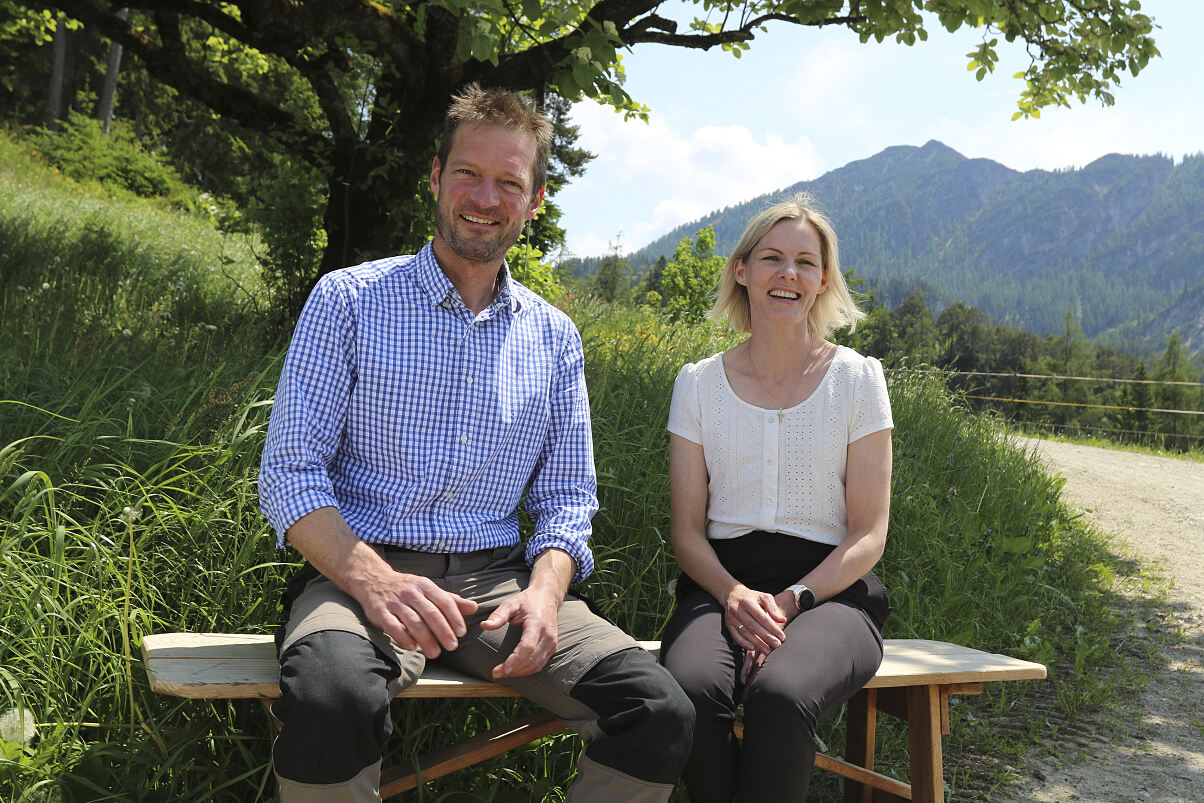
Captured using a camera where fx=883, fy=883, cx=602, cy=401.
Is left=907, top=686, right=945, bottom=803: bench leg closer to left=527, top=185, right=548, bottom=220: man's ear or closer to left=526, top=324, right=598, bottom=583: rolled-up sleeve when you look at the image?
left=526, top=324, right=598, bottom=583: rolled-up sleeve

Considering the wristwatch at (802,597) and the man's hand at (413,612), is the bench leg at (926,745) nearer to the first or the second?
the wristwatch at (802,597)

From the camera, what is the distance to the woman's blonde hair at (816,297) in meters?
2.96

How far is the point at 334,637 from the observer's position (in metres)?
1.95

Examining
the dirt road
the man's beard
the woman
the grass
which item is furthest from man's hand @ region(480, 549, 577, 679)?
the dirt road

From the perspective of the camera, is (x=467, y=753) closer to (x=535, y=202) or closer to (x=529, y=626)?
(x=529, y=626)

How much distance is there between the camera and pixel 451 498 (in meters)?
2.42

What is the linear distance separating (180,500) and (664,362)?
3.00 metres

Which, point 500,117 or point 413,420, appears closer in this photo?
point 413,420

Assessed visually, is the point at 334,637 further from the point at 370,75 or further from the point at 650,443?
the point at 370,75

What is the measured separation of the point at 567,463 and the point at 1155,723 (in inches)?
121

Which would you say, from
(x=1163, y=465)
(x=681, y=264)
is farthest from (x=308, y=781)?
(x=681, y=264)

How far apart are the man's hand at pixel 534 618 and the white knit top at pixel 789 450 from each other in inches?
27.9

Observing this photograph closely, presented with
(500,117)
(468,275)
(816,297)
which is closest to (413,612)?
(468,275)

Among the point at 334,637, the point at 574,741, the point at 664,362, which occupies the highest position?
the point at 664,362
